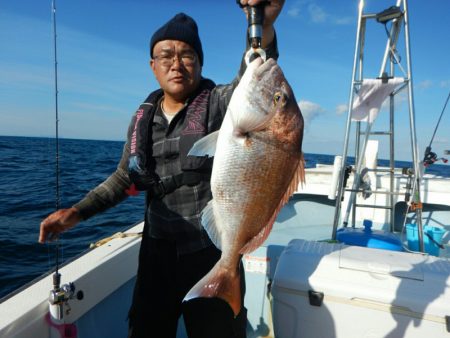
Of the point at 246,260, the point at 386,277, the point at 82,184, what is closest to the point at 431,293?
the point at 386,277

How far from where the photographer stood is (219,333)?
6.57 ft

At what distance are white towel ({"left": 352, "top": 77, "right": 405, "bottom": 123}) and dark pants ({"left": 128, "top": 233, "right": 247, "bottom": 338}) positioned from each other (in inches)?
113

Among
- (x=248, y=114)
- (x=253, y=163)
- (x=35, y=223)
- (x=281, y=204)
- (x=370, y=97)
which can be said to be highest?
(x=370, y=97)

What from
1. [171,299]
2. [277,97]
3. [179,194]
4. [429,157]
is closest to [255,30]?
[277,97]

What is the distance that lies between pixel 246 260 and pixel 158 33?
2599 mm

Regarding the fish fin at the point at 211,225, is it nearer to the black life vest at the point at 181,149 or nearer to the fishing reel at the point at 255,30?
the black life vest at the point at 181,149

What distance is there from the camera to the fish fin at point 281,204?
1.54 metres

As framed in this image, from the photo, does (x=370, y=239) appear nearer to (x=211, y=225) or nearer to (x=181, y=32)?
(x=211, y=225)

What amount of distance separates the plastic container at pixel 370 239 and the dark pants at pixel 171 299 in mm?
1623

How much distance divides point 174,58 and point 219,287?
1389mm

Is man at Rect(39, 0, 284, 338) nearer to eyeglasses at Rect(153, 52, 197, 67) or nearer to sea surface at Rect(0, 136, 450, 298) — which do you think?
eyeglasses at Rect(153, 52, 197, 67)

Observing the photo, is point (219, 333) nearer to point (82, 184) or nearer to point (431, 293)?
point (431, 293)

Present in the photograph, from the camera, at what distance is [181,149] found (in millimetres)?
2047

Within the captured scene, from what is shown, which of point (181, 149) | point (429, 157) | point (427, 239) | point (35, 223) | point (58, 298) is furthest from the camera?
point (35, 223)
